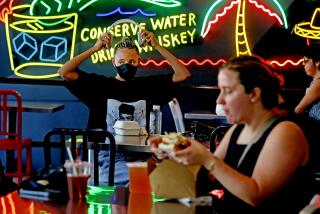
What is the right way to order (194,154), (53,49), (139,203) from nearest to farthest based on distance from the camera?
(194,154), (139,203), (53,49)

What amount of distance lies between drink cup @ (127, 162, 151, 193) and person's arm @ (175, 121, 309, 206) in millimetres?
500

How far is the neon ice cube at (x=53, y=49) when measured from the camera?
291 inches

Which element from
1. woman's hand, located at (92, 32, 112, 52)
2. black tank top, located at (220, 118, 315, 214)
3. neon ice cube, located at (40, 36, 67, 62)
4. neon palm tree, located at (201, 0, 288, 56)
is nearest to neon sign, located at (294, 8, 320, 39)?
neon palm tree, located at (201, 0, 288, 56)

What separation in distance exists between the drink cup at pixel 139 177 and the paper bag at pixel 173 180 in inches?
7.8

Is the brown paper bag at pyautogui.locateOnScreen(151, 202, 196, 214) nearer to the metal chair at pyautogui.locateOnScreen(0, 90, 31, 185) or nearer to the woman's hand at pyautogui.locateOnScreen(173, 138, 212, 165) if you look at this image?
the woman's hand at pyautogui.locateOnScreen(173, 138, 212, 165)

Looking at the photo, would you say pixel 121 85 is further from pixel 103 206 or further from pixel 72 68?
pixel 103 206

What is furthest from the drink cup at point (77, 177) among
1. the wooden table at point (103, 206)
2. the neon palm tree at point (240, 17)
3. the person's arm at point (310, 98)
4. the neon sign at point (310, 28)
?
the neon sign at point (310, 28)

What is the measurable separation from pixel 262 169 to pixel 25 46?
18.1ft

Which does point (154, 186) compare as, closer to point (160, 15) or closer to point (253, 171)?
point (253, 171)

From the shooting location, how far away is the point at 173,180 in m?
2.56

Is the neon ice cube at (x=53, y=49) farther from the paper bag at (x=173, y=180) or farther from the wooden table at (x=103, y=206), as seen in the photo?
the paper bag at (x=173, y=180)

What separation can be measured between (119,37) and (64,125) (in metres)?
1.19

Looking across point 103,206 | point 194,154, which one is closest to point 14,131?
point 103,206

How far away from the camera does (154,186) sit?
8.61 feet
